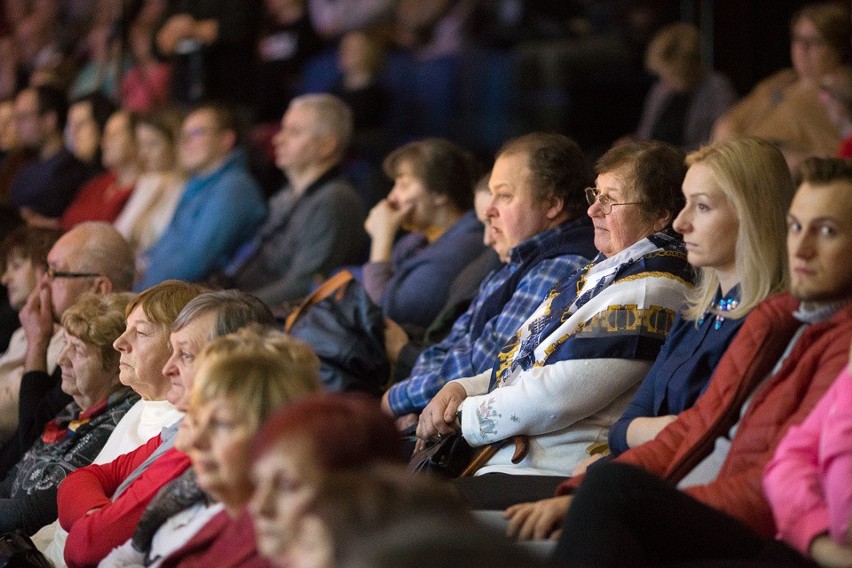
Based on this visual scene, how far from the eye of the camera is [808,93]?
5.07 m

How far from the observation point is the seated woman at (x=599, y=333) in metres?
2.73

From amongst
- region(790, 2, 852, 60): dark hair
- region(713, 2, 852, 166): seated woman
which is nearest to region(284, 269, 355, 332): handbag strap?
region(713, 2, 852, 166): seated woman

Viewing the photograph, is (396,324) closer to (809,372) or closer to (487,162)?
(809,372)

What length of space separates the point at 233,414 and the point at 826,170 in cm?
107

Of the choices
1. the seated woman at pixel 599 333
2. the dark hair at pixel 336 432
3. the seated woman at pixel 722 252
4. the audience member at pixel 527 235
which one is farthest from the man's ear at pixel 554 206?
the dark hair at pixel 336 432

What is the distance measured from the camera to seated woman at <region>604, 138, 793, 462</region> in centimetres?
244

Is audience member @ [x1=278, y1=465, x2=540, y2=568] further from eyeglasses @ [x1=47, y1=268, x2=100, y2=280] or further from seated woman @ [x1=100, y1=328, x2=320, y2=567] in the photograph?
eyeglasses @ [x1=47, y1=268, x2=100, y2=280]

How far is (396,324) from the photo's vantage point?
12.9ft

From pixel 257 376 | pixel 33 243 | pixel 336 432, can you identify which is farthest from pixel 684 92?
pixel 336 432

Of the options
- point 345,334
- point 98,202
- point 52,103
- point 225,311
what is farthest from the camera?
point 52,103

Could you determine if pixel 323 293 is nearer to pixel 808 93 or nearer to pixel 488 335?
pixel 488 335

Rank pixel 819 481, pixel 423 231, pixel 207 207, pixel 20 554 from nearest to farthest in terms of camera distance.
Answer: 1. pixel 819 481
2. pixel 20 554
3. pixel 423 231
4. pixel 207 207

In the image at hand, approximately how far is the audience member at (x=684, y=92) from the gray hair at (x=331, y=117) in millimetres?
1431

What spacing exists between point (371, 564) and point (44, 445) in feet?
6.79
